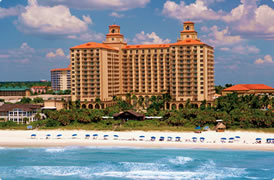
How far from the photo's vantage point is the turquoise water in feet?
167

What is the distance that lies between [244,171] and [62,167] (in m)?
25.2

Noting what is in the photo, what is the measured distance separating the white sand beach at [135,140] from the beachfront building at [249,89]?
5325cm

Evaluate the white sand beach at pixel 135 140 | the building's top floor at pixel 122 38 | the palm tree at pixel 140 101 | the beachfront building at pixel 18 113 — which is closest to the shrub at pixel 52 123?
the white sand beach at pixel 135 140

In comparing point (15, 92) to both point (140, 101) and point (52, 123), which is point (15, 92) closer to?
point (140, 101)

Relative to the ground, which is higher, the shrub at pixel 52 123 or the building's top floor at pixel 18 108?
the building's top floor at pixel 18 108

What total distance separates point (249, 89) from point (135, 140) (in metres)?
68.5

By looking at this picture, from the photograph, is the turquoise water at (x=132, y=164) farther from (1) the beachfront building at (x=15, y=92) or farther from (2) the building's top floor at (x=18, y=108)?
(1) the beachfront building at (x=15, y=92)

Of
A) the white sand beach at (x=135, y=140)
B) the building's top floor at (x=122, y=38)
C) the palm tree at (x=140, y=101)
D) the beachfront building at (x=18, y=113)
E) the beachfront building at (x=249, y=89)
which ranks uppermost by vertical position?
the building's top floor at (x=122, y=38)

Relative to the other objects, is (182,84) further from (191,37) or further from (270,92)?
(270,92)

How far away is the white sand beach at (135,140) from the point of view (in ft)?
206

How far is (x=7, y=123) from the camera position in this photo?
3258 inches

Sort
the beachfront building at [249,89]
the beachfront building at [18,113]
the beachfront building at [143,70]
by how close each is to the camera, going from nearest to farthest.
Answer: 1. the beachfront building at [18,113]
2. the beachfront building at [143,70]
3. the beachfront building at [249,89]

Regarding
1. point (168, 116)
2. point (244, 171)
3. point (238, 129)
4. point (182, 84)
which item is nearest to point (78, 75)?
point (182, 84)

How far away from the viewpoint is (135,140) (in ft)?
222
